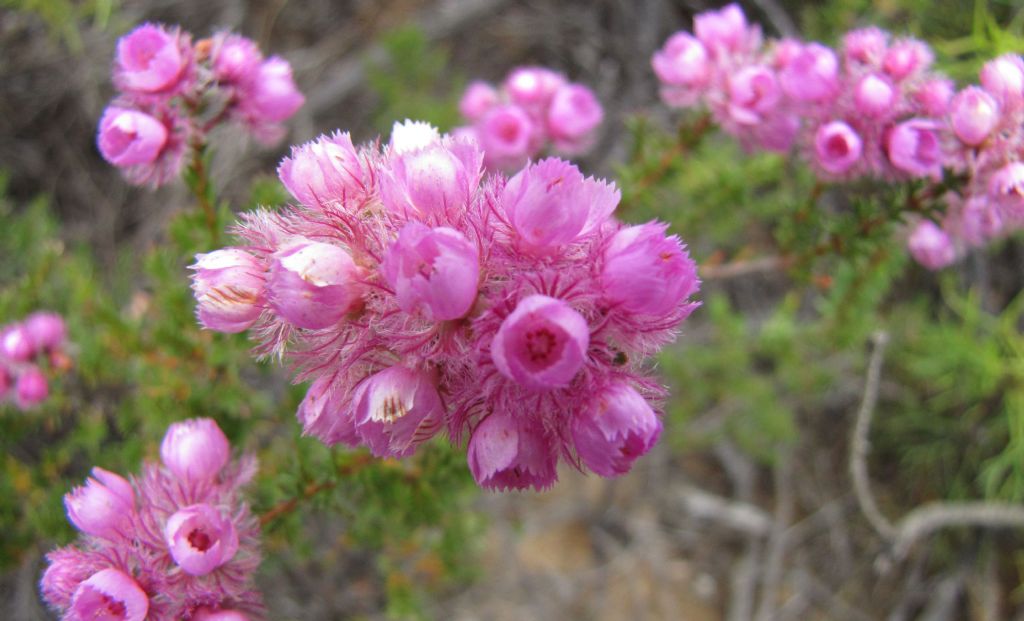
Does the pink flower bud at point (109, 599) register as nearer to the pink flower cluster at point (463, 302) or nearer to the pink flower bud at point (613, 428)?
the pink flower cluster at point (463, 302)

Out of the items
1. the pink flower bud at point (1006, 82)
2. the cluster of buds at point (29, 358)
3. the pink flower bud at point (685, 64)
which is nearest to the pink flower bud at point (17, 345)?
the cluster of buds at point (29, 358)

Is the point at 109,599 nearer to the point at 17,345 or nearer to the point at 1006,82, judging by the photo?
the point at 17,345

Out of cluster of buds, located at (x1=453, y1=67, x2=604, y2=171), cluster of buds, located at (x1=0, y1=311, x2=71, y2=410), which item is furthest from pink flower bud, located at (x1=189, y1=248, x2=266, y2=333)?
Answer: cluster of buds, located at (x1=0, y1=311, x2=71, y2=410)

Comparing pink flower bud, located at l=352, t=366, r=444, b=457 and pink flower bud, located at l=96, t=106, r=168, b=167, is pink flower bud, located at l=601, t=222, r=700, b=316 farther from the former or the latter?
pink flower bud, located at l=96, t=106, r=168, b=167

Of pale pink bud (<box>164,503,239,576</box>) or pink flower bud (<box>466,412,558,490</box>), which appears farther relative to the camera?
pale pink bud (<box>164,503,239,576</box>)

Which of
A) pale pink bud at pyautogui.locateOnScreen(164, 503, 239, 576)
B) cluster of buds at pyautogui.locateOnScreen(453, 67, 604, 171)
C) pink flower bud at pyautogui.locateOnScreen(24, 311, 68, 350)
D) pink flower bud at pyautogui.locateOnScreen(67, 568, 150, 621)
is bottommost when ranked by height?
pink flower bud at pyautogui.locateOnScreen(67, 568, 150, 621)

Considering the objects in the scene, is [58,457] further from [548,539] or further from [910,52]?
[910,52]
